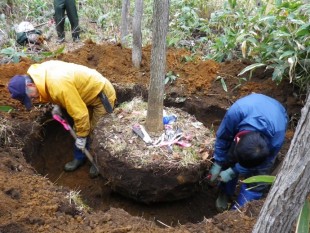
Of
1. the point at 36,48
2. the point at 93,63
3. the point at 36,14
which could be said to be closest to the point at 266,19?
the point at 93,63

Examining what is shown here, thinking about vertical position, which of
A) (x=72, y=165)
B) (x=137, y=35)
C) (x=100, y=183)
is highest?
(x=137, y=35)

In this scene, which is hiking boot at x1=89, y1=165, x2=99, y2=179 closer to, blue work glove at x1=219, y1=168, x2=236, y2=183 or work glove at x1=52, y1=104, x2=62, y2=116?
work glove at x1=52, y1=104, x2=62, y2=116

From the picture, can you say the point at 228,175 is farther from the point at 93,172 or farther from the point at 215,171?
the point at 93,172

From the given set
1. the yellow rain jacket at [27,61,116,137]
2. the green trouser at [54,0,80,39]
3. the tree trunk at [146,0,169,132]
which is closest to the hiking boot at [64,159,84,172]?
the yellow rain jacket at [27,61,116,137]

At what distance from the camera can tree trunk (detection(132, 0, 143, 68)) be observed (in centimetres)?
414

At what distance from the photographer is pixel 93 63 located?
4.59 meters

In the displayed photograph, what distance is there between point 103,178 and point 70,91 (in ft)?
3.60

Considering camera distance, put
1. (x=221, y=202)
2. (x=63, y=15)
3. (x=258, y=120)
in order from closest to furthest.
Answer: (x=258, y=120), (x=221, y=202), (x=63, y=15)

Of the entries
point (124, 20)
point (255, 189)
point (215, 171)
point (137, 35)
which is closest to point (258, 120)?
point (255, 189)

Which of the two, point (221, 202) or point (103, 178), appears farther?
point (103, 178)

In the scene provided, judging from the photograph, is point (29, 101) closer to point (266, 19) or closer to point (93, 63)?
point (93, 63)

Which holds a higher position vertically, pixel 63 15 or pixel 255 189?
pixel 63 15

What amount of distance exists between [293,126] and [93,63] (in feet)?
8.66

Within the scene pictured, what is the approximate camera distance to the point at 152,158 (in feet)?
10.2
